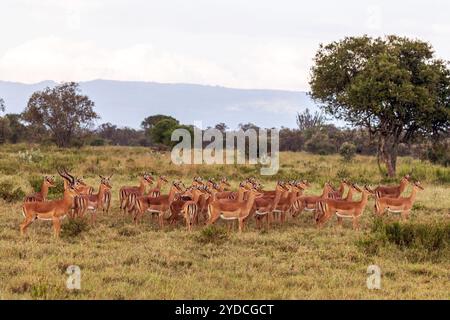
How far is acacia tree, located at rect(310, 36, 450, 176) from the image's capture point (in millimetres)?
25438

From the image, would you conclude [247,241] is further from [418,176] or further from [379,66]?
[418,176]

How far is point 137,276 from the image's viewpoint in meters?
9.00

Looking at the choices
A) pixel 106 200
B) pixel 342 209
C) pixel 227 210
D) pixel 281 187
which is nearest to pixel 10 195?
pixel 106 200

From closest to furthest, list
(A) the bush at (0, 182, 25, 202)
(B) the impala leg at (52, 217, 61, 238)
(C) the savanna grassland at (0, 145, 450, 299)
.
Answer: (C) the savanna grassland at (0, 145, 450, 299), (B) the impala leg at (52, 217, 61, 238), (A) the bush at (0, 182, 25, 202)

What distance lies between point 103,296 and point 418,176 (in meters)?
22.5

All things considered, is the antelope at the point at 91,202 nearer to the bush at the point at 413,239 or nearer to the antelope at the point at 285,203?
the antelope at the point at 285,203

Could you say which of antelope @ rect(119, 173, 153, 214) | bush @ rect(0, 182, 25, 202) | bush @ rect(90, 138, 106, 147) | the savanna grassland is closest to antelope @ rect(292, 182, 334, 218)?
the savanna grassland

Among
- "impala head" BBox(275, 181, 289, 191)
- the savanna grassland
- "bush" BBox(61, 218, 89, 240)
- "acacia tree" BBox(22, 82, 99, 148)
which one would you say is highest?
"acacia tree" BBox(22, 82, 99, 148)

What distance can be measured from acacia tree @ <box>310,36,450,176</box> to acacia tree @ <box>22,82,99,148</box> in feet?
92.1

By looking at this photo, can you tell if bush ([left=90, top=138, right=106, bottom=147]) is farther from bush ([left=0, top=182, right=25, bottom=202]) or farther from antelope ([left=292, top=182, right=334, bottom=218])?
antelope ([left=292, top=182, right=334, bottom=218])

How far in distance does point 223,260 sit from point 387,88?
57.5 feet

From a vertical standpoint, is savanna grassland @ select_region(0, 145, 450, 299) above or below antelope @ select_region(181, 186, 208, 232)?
below
